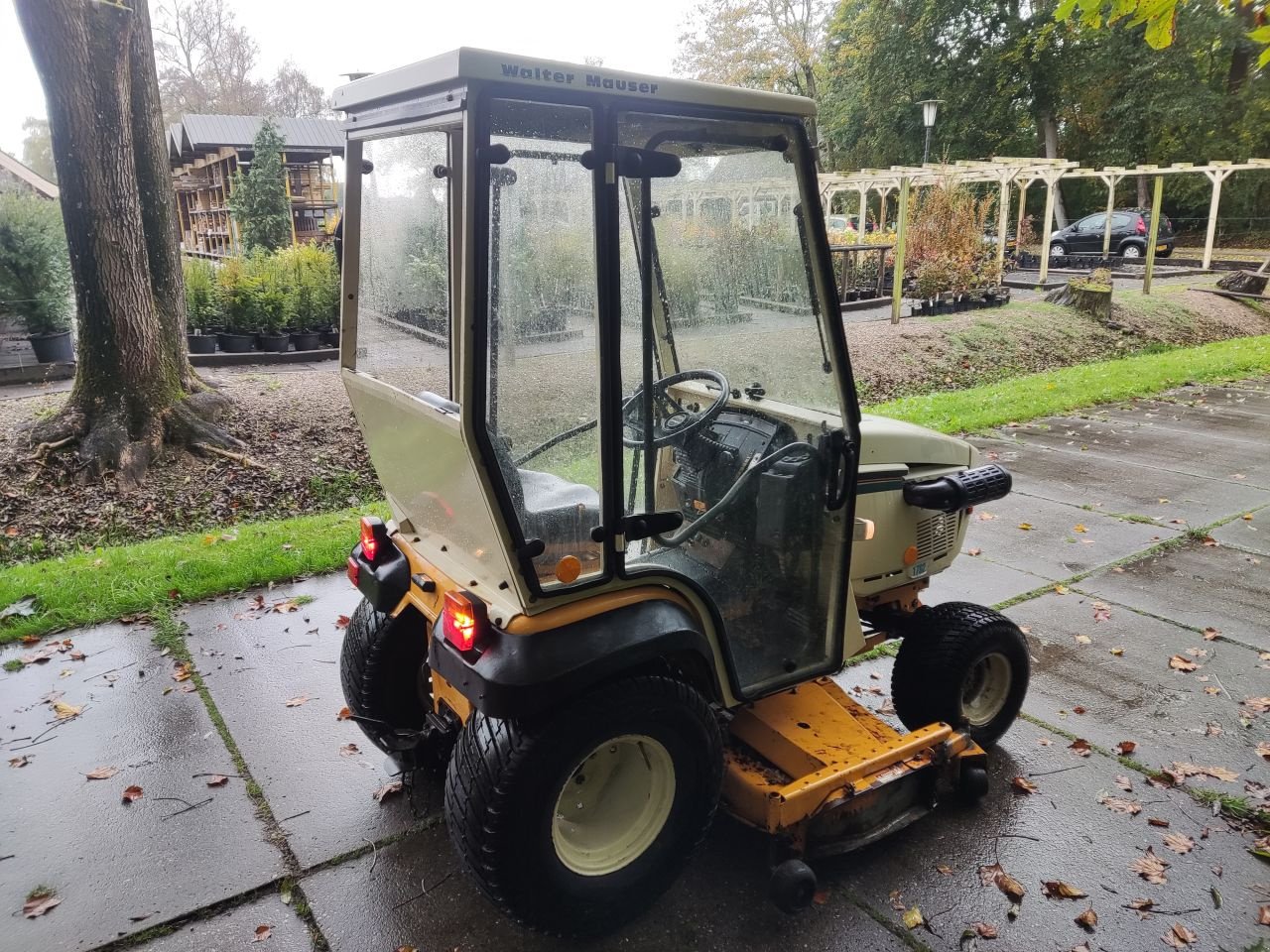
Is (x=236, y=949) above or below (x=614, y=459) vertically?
below

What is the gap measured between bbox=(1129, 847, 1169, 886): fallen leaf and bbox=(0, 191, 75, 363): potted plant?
13585 mm

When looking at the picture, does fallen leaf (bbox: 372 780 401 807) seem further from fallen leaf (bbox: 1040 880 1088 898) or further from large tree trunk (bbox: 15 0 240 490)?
large tree trunk (bbox: 15 0 240 490)

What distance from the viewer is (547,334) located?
2244mm

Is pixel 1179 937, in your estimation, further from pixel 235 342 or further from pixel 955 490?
pixel 235 342

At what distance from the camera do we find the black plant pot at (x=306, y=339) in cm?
1209

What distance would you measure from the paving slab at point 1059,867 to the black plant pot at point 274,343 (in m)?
10.8

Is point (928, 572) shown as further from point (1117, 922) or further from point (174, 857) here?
point (174, 857)

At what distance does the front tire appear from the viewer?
223cm

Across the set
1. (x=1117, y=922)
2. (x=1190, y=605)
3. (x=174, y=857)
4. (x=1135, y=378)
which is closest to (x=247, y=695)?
(x=174, y=857)

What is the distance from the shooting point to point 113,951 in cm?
250

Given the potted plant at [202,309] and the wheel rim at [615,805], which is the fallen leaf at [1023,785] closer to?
the wheel rim at [615,805]

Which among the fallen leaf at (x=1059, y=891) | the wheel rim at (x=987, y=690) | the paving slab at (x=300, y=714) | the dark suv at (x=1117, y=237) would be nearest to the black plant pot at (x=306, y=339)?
the paving slab at (x=300, y=714)

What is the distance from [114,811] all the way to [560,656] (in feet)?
6.37

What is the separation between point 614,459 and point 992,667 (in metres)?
1.93
